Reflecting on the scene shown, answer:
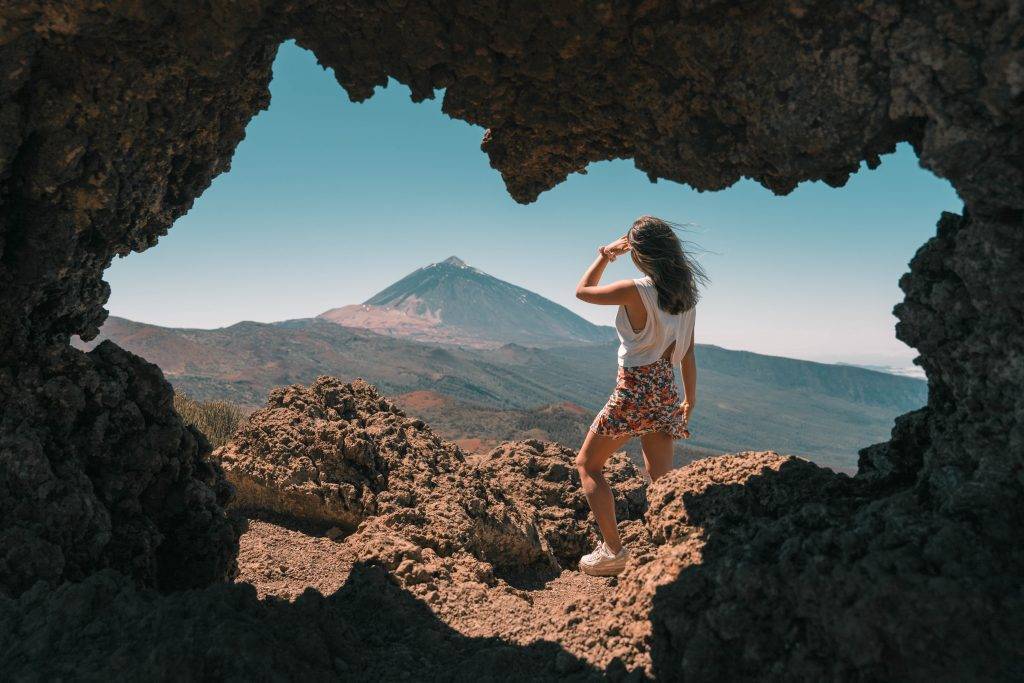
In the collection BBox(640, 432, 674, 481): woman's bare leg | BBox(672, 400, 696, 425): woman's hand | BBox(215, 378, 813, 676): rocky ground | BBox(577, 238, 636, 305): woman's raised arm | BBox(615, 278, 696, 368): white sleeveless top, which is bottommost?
BBox(215, 378, 813, 676): rocky ground

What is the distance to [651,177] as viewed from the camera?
432 centimetres

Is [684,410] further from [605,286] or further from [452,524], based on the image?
[452,524]

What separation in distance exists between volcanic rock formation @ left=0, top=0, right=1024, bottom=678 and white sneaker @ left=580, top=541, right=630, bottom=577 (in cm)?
101

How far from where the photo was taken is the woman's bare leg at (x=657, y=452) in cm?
459

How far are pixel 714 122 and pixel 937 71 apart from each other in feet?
4.14

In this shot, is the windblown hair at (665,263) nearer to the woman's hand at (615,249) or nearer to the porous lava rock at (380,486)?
the woman's hand at (615,249)

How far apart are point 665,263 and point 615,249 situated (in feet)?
1.51

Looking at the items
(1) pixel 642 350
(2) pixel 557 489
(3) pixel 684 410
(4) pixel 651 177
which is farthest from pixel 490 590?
(4) pixel 651 177

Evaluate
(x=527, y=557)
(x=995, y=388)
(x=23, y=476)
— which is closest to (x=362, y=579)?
(x=527, y=557)

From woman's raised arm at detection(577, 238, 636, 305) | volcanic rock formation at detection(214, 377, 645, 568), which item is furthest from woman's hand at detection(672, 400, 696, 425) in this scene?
volcanic rock formation at detection(214, 377, 645, 568)

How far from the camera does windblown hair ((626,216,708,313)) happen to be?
4.10 m

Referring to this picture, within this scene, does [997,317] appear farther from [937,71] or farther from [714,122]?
[714,122]

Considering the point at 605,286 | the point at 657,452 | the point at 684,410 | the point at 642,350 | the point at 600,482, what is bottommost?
the point at 600,482

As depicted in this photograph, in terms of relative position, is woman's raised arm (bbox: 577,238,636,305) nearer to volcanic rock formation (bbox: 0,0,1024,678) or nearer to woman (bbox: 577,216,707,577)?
Answer: woman (bbox: 577,216,707,577)
